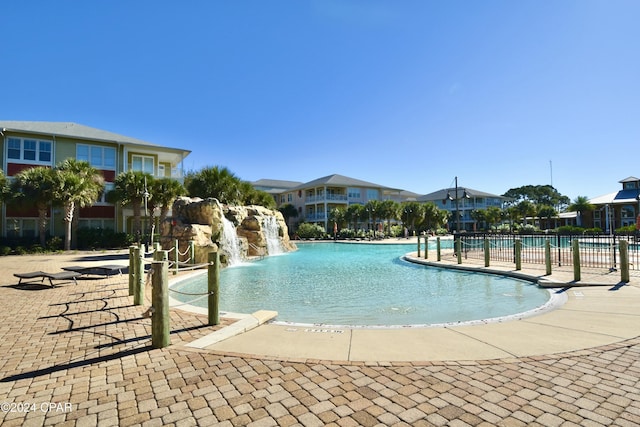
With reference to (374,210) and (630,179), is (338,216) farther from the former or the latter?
(630,179)

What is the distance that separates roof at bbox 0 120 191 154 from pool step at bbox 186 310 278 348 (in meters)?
31.2

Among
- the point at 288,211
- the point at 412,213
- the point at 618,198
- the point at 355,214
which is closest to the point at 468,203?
the point at 618,198

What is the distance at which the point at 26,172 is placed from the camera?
23.9 metres

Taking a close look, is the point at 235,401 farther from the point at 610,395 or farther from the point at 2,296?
the point at 2,296

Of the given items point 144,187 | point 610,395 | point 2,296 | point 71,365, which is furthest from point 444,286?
point 144,187

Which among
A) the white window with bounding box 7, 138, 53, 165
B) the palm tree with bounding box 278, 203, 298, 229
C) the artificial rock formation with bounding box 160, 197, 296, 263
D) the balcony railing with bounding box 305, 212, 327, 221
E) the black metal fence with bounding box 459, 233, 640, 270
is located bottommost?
the black metal fence with bounding box 459, 233, 640, 270

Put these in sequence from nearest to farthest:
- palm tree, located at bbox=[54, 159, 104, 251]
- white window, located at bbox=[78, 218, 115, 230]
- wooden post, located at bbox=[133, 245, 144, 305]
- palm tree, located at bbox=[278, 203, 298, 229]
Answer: wooden post, located at bbox=[133, 245, 144, 305] < palm tree, located at bbox=[54, 159, 104, 251] < white window, located at bbox=[78, 218, 115, 230] < palm tree, located at bbox=[278, 203, 298, 229]

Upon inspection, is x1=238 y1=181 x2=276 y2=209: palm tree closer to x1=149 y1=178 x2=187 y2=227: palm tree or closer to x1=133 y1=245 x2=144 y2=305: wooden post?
x1=149 y1=178 x2=187 y2=227: palm tree

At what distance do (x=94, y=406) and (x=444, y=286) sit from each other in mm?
9707

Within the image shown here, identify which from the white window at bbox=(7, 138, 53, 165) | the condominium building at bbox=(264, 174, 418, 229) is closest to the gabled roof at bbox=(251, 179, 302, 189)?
the condominium building at bbox=(264, 174, 418, 229)

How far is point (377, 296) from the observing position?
9.33 meters

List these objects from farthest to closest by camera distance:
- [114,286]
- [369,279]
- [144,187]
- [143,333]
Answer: [144,187], [369,279], [114,286], [143,333]

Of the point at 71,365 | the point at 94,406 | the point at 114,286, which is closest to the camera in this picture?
the point at 94,406

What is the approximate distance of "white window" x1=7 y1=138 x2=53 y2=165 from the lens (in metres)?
28.0
